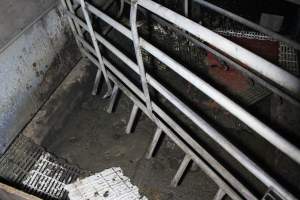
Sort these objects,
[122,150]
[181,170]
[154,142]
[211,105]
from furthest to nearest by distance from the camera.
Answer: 1. [211,105]
2. [122,150]
3. [154,142]
4. [181,170]

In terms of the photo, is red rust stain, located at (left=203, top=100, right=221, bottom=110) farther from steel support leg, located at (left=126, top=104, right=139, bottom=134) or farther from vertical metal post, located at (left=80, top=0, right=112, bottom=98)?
vertical metal post, located at (left=80, top=0, right=112, bottom=98)

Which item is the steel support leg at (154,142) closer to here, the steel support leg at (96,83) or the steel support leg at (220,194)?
the steel support leg at (220,194)

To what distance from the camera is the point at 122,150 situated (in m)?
3.13

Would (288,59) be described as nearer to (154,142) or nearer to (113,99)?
(154,142)

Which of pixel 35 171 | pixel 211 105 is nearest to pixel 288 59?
pixel 211 105

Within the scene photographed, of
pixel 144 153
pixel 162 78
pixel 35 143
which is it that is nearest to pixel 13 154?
pixel 35 143

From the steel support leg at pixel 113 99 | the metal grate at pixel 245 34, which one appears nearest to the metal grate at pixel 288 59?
the metal grate at pixel 245 34

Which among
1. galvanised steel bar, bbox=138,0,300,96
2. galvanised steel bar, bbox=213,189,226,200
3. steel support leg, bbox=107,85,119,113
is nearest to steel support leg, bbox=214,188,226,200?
galvanised steel bar, bbox=213,189,226,200

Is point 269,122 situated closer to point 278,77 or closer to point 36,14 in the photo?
point 278,77

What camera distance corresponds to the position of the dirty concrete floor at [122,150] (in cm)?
280

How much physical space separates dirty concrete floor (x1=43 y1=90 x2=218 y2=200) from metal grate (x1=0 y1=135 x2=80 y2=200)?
122 millimetres

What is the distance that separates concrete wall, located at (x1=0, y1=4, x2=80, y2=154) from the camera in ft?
9.50

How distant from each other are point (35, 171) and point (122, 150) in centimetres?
92

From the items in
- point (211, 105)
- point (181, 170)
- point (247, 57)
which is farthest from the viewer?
point (211, 105)
